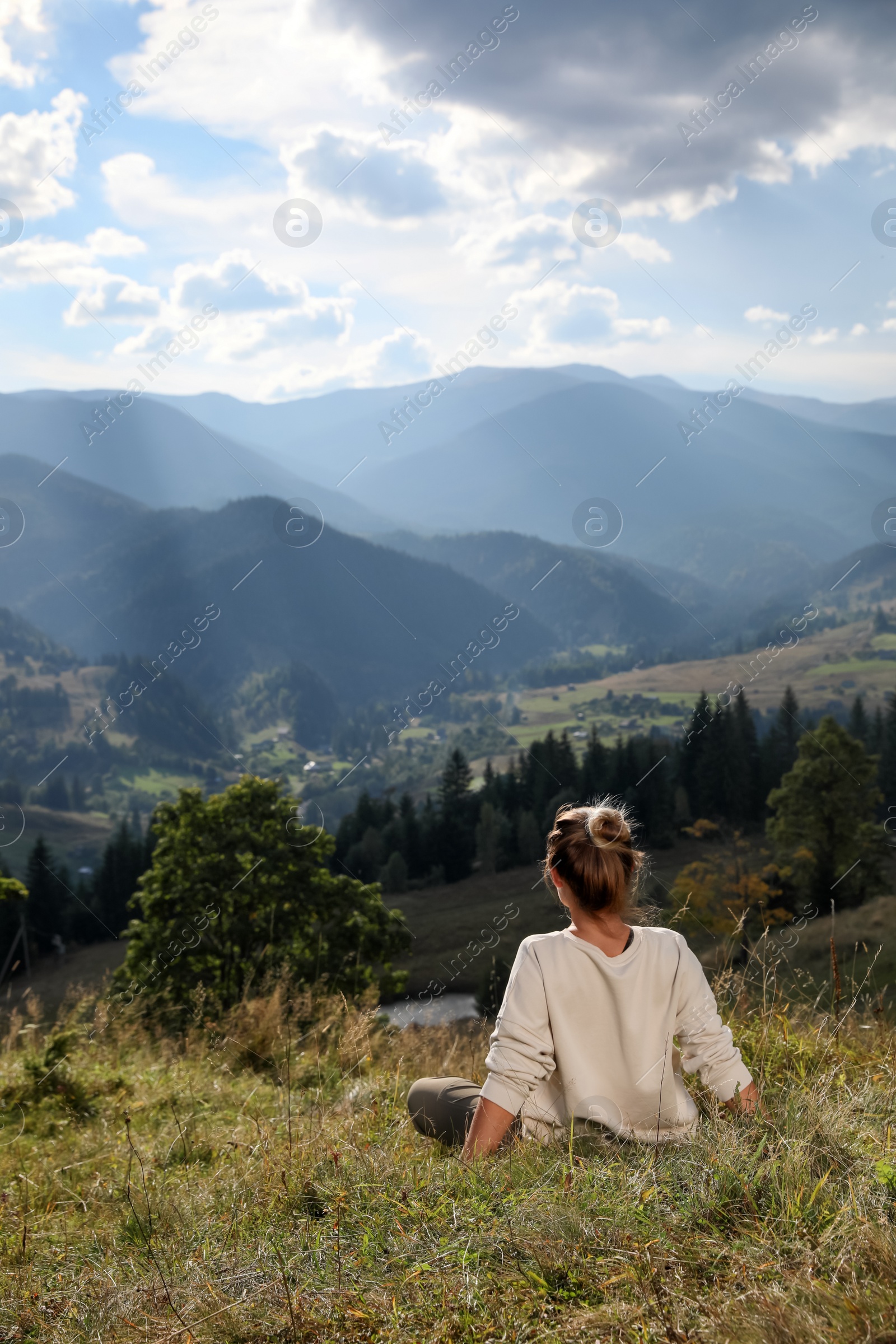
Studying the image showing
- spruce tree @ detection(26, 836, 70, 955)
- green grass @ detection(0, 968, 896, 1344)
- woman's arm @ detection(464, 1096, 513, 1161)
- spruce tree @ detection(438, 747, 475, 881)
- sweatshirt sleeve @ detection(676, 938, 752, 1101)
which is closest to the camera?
green grass @ detection(0, 968, 896, 1344)

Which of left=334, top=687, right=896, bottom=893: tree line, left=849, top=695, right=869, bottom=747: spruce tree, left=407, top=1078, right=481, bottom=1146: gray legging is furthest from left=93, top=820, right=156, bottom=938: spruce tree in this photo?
left=407, top=1078, right=481, bottom=1146: gray legging

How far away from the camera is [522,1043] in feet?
10.3

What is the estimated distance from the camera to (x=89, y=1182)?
429 cm

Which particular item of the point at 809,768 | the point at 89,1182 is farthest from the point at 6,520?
the point at 809,768

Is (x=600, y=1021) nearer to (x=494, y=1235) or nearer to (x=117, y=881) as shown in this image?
(x=494, y=1235)

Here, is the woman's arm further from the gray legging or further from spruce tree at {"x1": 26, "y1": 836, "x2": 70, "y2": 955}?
spruce tree at {"x1": 26, "y1": 836, "x2": 70, "y2": 955}

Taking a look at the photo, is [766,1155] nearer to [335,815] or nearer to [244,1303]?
[244,1303]

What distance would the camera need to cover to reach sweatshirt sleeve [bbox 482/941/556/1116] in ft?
10.2

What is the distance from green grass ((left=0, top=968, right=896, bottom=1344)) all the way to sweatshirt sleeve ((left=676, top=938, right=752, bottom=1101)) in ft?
0.45

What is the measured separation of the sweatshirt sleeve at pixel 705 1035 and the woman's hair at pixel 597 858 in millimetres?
370

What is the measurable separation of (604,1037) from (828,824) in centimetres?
4085

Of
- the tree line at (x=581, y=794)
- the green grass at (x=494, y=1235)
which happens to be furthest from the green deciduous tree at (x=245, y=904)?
the tree line at (x=581, y=794)

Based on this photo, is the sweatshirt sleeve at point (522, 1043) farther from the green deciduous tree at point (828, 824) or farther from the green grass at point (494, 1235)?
the green deciduous tree at point (828, 824)

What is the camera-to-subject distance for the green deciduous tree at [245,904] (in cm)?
2045
